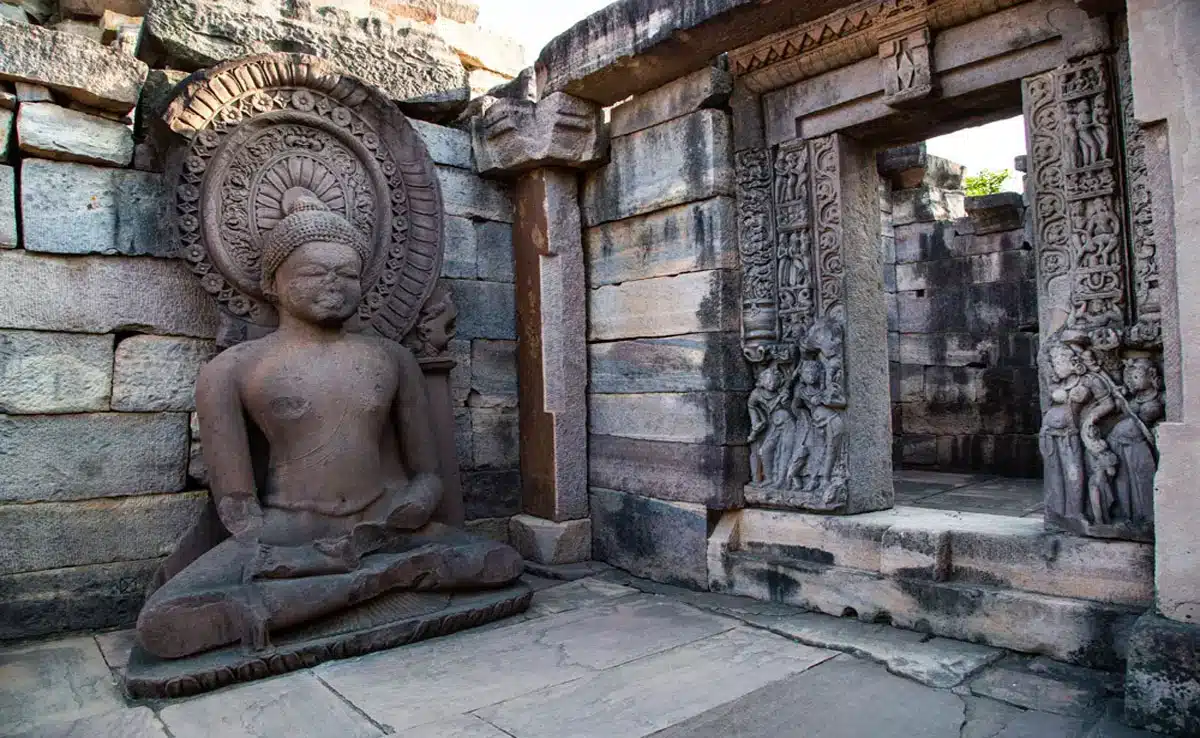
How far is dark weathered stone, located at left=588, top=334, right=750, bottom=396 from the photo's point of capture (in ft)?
14.7

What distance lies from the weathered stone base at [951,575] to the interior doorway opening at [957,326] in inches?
105

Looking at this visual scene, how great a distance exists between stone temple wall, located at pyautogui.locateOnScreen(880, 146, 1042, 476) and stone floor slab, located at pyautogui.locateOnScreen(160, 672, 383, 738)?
5.96 m

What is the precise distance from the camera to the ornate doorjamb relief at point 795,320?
4152 mm

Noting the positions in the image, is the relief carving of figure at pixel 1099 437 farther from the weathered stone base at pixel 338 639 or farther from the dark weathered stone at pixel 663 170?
the weathered stone base at pixel 338 639

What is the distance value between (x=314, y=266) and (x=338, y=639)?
5.50 ft

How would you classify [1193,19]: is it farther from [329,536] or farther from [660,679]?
[329,536]

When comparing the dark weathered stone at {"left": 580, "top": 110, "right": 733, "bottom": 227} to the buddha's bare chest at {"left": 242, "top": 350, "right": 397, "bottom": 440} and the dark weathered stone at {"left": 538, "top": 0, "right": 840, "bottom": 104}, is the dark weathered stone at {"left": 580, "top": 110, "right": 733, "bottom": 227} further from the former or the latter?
the buddha's bare chest at {"left": 242, "top": 350, "right": 397, "bottom": 440}

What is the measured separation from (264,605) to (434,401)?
1.53 m

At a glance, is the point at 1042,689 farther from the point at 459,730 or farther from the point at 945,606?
the point at 459,730

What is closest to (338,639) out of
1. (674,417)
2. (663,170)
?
(674,417)

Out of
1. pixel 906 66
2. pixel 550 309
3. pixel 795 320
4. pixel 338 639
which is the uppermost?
pixel 906 66

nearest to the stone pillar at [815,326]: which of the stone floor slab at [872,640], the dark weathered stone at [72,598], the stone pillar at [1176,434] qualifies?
the stone floor slab at [872,640]

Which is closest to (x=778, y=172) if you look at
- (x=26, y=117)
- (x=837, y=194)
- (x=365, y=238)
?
(x=837, y=194)

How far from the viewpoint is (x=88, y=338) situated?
13.3 ft
